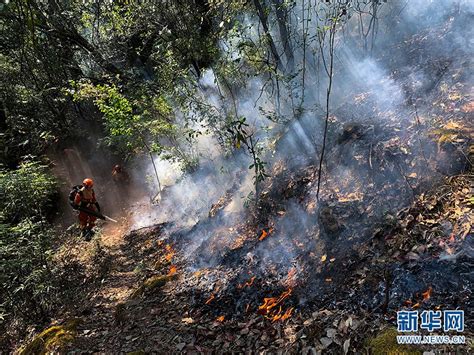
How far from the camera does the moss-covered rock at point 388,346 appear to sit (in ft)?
9.44

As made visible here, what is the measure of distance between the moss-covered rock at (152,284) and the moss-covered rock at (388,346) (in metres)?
4.12

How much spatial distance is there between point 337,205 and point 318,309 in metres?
1.92

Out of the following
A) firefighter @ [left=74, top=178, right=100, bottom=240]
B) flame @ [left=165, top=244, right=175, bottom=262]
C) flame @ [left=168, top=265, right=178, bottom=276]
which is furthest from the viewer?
firefighter @ [left=74, top=178, right=100, bottom=240]

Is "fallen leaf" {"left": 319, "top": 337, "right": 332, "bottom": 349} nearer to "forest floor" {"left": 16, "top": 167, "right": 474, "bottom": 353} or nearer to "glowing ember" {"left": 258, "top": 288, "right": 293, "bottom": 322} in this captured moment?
"forest floor" {"left": 16, "top": 167, "right": 474, "bottom": 353}

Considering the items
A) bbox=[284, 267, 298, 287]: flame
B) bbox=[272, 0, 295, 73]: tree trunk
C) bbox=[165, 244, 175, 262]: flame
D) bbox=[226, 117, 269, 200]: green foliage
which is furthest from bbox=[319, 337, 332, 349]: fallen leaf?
bbox=[272, 0, 295, 73]: tree trunk

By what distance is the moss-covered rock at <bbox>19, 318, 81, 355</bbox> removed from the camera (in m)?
4.79

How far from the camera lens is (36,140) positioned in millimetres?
15375

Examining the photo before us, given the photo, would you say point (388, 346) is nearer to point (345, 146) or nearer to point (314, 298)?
point (314, 298)

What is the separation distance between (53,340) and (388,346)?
15.6 ft

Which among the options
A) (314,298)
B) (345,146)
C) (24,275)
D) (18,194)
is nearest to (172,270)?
(24,275)

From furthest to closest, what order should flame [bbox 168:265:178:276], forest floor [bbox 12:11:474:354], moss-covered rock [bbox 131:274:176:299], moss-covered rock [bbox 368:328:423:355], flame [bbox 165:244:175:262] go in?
flame [bbox 165:244:175:262]
flame [bbox 168:265:178:276]
moss-covered rock [bbox 131:274:176:299]
forest floor [bbox 12:11:474:354]
moss-covered rock [bbox 368:328:423:355]

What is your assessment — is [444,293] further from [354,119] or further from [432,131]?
[354,119]

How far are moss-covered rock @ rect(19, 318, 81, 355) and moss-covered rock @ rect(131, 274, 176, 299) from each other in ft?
3.77

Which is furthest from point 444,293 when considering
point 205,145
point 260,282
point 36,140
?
point 36,140
